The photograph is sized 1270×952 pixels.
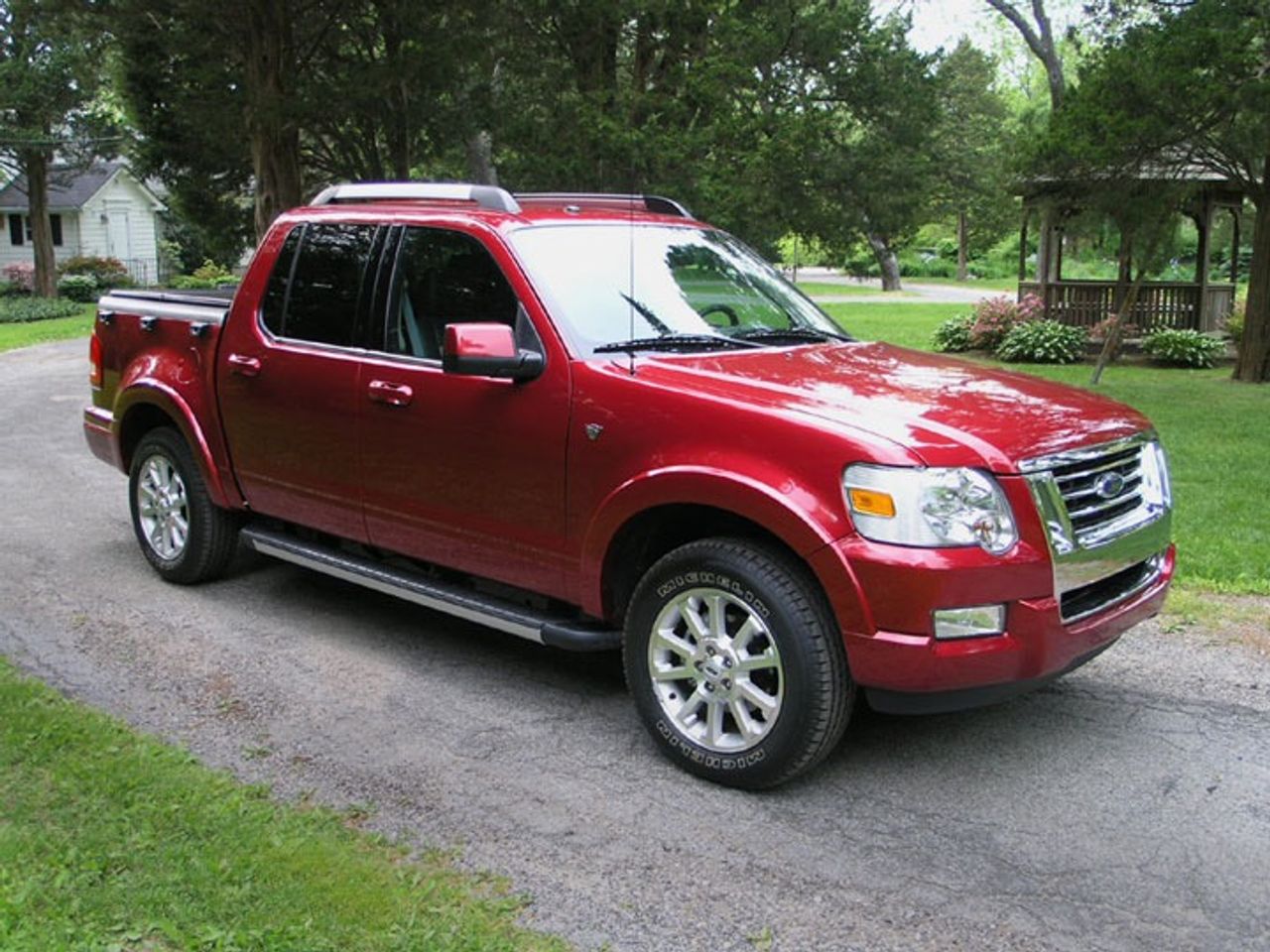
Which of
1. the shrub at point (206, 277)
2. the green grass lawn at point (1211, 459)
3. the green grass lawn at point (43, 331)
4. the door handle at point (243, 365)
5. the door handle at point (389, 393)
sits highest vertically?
the shrub at point (206, 277)

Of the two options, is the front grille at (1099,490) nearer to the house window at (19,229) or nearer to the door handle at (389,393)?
the door handle at (389,393)

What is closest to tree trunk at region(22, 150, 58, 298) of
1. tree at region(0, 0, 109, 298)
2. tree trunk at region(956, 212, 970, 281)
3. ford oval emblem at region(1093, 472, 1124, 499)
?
tree at region(0, 0, 109, 298)

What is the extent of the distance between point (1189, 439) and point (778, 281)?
7.45m

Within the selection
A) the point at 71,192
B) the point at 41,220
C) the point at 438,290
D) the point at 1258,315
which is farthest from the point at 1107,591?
the point at 71,192

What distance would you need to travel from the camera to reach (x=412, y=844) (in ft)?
12.0

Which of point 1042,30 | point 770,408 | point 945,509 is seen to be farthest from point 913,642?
point 1042,30

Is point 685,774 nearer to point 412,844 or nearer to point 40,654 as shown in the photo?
point 412,844

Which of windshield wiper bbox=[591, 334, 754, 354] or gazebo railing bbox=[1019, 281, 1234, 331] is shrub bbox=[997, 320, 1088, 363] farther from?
windshield wiper bbox=[591, 334, 754, 354]

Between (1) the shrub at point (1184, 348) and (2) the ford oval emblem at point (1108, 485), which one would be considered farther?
(1) the shrub at point (1184, 348)

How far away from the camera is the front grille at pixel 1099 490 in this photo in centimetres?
392

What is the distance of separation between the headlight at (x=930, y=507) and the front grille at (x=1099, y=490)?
30 cm

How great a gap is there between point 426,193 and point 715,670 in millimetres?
2704

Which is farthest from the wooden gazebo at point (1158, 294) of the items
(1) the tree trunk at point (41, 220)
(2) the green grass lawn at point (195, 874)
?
(1) the tree trunk at point (41, 220)

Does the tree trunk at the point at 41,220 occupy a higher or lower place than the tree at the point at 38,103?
lower
